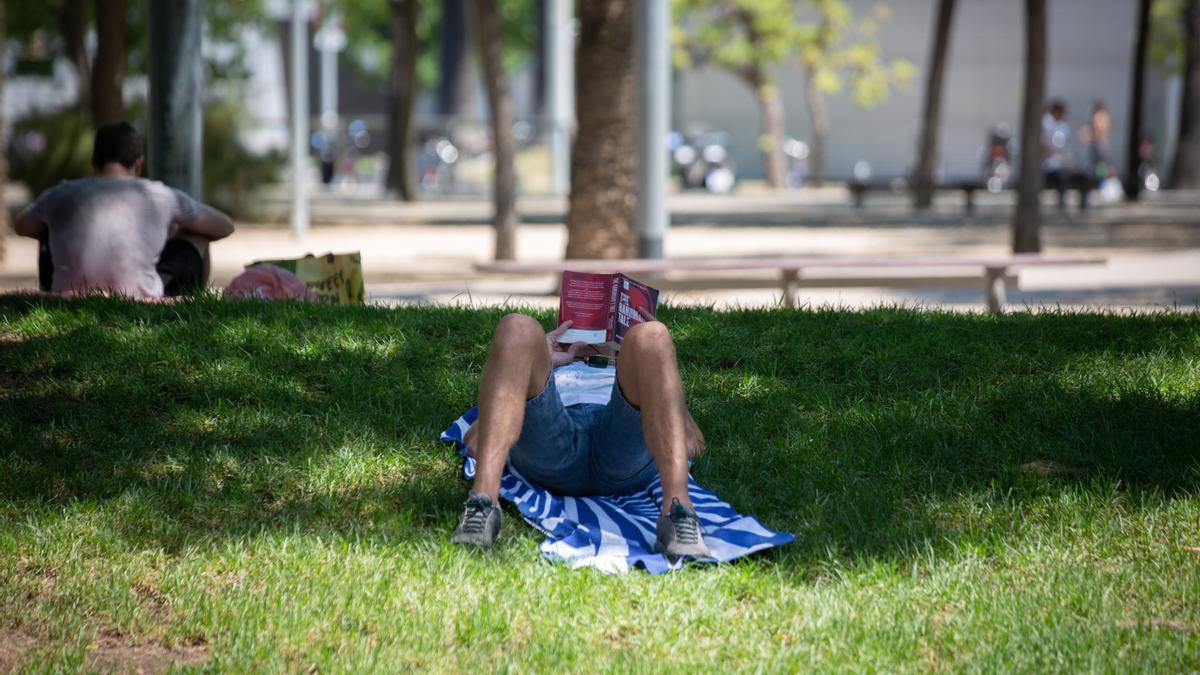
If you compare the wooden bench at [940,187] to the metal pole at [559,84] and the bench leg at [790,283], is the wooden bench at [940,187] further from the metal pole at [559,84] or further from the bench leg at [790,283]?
the bench leg at [790,283]

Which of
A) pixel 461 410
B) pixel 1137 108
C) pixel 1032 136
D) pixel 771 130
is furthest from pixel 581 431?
pixel 771 130

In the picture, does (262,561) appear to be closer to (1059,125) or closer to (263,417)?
(263,417)

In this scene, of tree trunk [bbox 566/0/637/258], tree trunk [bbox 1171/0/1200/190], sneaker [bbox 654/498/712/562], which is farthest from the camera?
tree trunk [bbox 1171/0/1200/190]

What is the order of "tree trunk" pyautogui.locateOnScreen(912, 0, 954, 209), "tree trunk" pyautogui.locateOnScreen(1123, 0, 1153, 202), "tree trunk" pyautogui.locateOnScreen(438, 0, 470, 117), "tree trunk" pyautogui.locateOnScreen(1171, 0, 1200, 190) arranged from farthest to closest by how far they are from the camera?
"tree trunk" pyautogui.locateOnScreen(438, 0, 470, 117) < "tree trunk" pyautogui.locateOnScreen(1171, 0, 1200, 190) < "tree trunk" pyautogui.locateOnScreen(1123, 0, 1153, 202) < "tree trunk" pyautogui.locateOnScreen(912, 0, 954, 209)

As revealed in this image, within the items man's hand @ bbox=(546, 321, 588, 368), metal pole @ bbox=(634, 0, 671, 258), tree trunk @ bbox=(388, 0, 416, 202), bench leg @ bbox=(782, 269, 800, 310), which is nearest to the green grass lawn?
man's hand @ bbox=(546, 321, 588, 368)

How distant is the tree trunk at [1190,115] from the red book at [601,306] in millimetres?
27567

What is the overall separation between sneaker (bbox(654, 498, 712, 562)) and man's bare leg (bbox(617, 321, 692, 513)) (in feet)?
0.10

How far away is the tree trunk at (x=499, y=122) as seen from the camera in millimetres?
14211

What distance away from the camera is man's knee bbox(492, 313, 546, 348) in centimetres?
451

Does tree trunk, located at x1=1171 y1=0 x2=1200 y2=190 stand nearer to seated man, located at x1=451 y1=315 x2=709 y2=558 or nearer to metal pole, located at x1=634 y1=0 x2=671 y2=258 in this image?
metal pole, located at x1=634 y1=0 x2=671 y2=258

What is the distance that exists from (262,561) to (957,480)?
237cm

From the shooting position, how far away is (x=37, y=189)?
72.6ft

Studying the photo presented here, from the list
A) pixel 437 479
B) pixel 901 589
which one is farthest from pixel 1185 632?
pixel 437 479

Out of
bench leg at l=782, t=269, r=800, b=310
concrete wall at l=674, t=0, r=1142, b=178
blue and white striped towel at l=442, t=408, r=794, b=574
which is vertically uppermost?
concrete wall at l=674, t=0, r=1142, b=178
